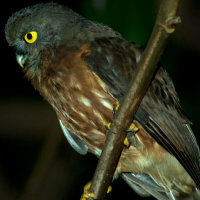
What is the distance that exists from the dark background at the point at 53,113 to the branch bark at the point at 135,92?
45.5 inches

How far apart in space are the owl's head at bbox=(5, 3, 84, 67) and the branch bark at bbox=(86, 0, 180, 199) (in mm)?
1353

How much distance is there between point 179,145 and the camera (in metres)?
3.62

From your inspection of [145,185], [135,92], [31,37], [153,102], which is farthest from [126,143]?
[31,37]

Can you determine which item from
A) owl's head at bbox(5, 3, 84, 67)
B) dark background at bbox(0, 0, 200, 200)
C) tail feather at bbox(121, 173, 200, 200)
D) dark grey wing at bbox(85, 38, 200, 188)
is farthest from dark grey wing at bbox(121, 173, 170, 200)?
owl's head at bbox(5, 3, 84, 67)

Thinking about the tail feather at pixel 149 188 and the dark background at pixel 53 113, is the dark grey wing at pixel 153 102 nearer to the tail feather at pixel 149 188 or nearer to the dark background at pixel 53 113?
the dark background at pixel 53 113

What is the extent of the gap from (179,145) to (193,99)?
1.10 meters

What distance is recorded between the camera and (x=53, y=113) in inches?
220

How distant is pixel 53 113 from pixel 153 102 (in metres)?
2.08

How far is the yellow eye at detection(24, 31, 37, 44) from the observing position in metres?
4.14

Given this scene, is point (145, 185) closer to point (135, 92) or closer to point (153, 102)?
point (153, 102)

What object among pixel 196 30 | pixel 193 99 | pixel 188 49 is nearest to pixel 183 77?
pixel 193 99

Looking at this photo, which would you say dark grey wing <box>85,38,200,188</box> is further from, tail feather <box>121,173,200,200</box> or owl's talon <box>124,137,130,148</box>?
tail feather <box>121,173,200,200</box>

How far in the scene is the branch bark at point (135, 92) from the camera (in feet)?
8.10

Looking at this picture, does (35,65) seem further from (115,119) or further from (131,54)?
(115,119)
